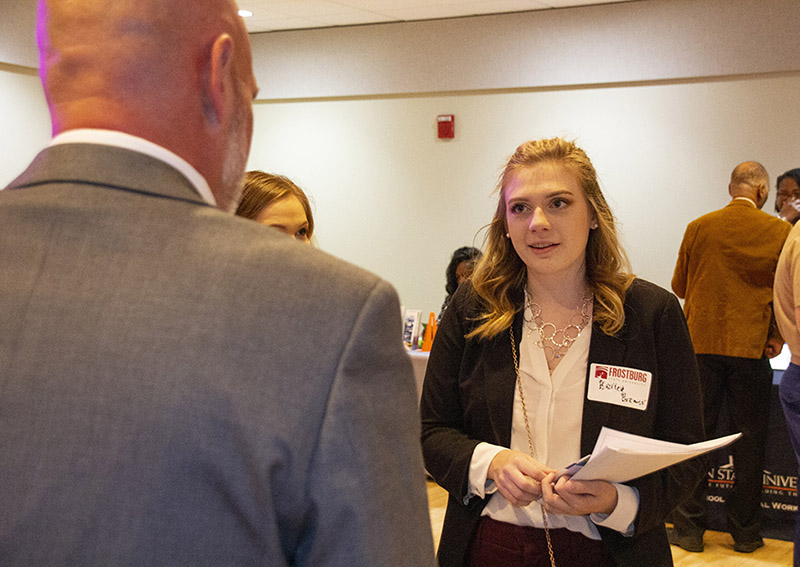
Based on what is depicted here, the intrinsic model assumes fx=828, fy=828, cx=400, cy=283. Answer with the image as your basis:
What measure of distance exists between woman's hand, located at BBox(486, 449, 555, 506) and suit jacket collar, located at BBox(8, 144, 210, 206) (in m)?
1.11

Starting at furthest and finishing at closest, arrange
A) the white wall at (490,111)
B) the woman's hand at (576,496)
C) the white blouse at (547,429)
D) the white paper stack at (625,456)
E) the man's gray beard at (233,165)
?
the white wall at (490,111)
the white blouse at (547,429)
the woman's hand at (576,496)
the white paper stack at (625,456)
the man's gray beard at (233,165)

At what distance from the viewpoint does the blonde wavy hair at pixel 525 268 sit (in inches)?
75.7

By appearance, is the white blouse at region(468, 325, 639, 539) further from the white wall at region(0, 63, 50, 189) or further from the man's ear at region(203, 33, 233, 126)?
the white wall at region(0, 63, 50, 189)

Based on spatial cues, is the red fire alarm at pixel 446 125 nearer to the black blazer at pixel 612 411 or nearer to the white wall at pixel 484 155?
the white wall at pixel 484 155

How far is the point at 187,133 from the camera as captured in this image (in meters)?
0.78

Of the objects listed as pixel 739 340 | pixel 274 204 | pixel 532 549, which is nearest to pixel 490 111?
pixel 739 340

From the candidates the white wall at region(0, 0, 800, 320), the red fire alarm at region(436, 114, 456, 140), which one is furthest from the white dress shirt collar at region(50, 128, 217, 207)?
the red fire alarm at region(436, 114, 456, 140)

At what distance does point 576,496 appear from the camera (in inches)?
64.3

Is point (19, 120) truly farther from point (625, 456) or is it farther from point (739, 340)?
point (625, 456)

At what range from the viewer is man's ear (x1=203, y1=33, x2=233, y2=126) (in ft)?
2.55

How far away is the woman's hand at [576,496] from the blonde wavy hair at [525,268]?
1.29 feet

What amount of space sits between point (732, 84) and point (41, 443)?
20.7ft

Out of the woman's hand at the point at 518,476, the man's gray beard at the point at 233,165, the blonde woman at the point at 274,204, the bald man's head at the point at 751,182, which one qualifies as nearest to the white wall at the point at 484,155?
the bald man's head at the point at 751,182

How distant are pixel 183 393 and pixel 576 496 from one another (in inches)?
44.6
